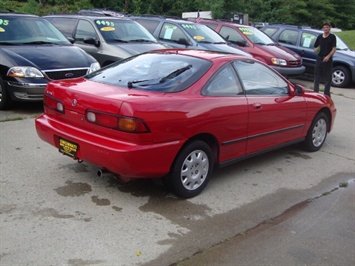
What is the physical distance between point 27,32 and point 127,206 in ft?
17.5

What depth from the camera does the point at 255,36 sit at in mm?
12828

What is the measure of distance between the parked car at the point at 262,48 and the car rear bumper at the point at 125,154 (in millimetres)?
8366

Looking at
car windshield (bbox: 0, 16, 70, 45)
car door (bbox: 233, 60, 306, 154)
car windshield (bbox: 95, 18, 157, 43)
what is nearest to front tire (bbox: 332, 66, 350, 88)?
car windshield (bbox: 95, 18, 157, 43)

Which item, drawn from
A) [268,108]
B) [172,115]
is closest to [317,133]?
[268,108]

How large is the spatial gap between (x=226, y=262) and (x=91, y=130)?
1.78m

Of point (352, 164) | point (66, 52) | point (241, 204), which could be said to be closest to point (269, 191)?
point (241, 204)

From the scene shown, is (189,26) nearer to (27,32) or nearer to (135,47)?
(135,47)

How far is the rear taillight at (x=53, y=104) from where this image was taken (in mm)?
4382

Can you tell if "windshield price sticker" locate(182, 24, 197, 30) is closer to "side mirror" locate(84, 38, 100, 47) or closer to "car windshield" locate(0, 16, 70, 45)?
"side mirror" locate(84, 38, 100, 47)

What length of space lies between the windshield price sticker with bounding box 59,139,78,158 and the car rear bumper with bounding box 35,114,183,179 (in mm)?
41

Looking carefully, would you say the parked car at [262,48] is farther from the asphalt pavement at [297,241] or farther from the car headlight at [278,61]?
the asphalt pavement at [297,241]

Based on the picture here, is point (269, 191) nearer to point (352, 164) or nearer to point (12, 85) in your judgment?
point (352, 164)

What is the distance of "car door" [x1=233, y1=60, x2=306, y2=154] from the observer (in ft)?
16.2

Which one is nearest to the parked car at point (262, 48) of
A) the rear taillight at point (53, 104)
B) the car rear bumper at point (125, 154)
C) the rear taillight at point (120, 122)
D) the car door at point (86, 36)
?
the car door at point (86, 36)
